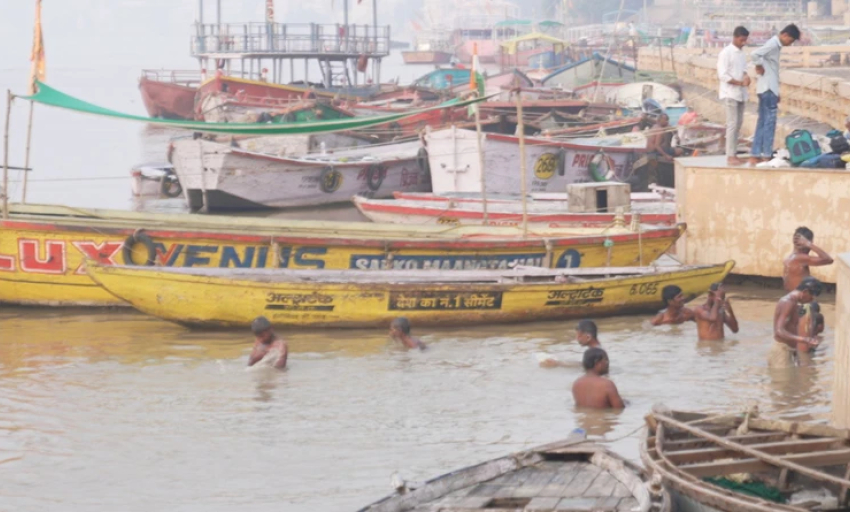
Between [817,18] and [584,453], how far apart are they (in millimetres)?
102552

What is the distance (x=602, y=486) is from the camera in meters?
6.90

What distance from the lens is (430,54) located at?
124 m

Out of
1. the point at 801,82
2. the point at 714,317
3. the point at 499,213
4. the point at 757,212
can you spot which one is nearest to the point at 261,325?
the point at 714,317

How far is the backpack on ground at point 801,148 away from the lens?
48.5 feet

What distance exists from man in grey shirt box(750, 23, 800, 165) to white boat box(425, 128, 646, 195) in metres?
7.99

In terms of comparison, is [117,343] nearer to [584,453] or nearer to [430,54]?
[584,453]

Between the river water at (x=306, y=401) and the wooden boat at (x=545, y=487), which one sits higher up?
the wooden boat at (x=545, y=487)

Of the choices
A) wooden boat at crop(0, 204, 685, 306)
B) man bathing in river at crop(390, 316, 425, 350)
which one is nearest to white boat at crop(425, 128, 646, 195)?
wooden boat at crop(0, 204, 685, 306)

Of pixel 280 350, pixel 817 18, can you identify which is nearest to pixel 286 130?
pixel 280 350

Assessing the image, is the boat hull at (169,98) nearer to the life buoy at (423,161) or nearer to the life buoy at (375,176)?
the life buoy at (423,161)

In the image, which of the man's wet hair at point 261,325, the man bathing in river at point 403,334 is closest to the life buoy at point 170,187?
the man bathing in river at point 403,334

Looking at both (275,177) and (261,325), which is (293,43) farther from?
(261,325)

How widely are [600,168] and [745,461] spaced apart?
18123 mm

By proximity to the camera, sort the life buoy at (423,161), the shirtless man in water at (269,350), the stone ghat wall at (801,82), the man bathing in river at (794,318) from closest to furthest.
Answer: the man bathing in river at (794,318)
the shirtless man in water at (269,350)
the stone ghat wall at (801,82)
the life buoy at (423,161)
